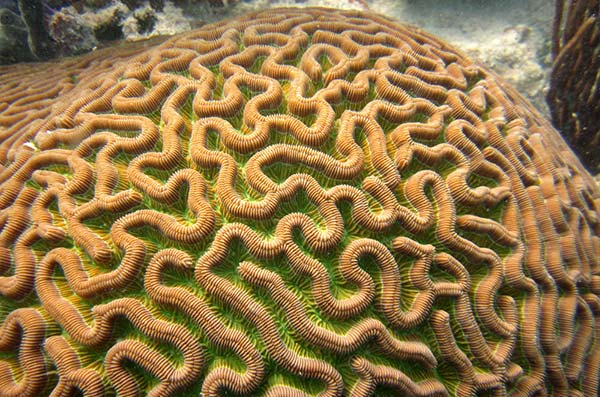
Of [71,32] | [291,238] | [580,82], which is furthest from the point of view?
[71,32]

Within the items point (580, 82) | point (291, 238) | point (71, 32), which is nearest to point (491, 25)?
point (580, 82)

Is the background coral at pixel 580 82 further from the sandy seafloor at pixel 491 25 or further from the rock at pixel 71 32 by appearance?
the rock at pixel 71 32

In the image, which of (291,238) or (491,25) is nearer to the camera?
(291,238)

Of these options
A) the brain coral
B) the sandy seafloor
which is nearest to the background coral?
the sandy seafloor

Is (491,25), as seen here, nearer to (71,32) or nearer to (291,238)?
(291,238)

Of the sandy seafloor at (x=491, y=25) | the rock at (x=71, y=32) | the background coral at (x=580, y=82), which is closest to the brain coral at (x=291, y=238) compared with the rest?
the background coral at (x=580, y=82)

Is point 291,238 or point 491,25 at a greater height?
point 491,25

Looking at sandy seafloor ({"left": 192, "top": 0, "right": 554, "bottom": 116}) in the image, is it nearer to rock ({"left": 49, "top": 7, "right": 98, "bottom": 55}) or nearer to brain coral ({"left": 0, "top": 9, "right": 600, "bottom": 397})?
rock ({"left": 49, "top": 7, "right": 98, "bottom": 55})

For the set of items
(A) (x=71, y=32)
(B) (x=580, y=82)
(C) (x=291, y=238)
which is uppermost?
(A) (x=71, y=32)

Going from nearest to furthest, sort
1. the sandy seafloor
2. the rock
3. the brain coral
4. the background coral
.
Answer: the brain coral < the background coral < the rock < the sandy seafloor

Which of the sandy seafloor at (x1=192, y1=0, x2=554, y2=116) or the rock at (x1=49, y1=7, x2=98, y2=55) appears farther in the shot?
the sandy seafloor at (x1=192, y1=0, x2=554, y2=116)
